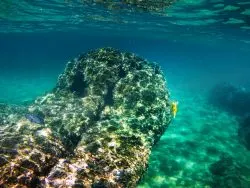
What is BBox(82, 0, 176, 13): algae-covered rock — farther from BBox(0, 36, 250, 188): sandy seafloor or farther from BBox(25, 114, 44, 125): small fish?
BBox(25, 114, 44, 125): small fish

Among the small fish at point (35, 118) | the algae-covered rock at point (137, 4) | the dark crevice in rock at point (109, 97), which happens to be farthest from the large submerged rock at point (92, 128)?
the algae-covered rock at point (137, 4)

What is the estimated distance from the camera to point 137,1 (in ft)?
66.8

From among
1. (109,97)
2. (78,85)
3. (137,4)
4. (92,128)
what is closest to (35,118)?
(92,128)

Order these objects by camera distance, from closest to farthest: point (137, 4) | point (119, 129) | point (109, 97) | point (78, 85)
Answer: point (119, 129) < point (109, 97) < point (78, 85) < point (137, 4)

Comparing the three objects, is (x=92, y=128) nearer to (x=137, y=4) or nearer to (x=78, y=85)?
(x=78, y=85)

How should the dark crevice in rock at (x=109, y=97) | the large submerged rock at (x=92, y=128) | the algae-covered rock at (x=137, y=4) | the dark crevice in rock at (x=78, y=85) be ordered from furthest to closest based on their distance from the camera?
the algae-covered rock at (x=137, y=4) → the dark crevice in rock at (x=78, y=85) → the dark crevice in rock at (x=109, y=97) → the large submerged rock at (x=92, y=128)

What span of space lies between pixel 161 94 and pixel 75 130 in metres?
4.65

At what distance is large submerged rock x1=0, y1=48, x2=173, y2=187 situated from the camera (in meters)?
7.17

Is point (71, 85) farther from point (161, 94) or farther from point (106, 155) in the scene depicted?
point (106, 155)

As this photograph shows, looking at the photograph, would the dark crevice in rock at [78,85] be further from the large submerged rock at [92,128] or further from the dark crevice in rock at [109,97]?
the dark crevice in rock at [109,97]

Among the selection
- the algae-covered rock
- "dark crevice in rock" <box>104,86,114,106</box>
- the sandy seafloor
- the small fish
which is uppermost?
the algae-covered rock

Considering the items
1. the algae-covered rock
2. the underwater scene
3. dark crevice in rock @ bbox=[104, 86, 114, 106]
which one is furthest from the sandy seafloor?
the algae-covered rock

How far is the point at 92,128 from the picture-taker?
33.2ft

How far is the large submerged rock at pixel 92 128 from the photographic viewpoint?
7.17 metres
